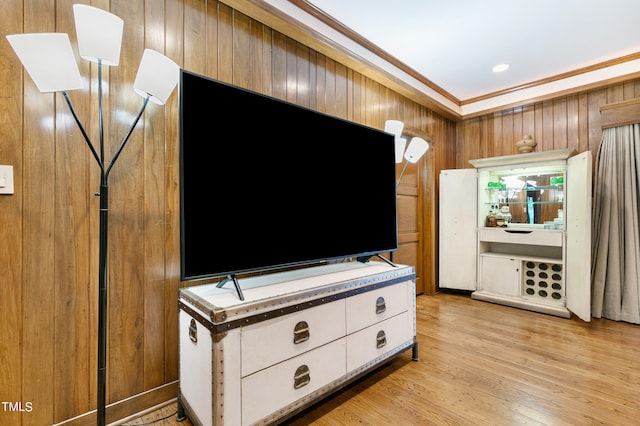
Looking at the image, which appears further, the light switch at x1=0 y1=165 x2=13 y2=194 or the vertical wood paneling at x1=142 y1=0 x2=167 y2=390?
the vertical wood paneling at x1=142 y1=0 x2=167 y2=390

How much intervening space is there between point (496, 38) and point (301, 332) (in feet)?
9.81

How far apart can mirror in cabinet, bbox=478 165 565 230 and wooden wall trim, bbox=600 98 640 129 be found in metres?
0.59

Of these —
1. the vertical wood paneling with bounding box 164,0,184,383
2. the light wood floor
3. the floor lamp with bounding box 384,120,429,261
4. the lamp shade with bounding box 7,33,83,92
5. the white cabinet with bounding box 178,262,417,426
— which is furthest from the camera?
the floor lamp with bounding box 384,120,429,261

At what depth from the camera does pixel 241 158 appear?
5.03 feet

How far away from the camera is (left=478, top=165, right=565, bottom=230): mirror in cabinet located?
11.4ft

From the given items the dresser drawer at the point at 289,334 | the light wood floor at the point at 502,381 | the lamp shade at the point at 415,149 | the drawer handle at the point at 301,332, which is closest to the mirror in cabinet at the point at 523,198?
the light wood floor at the point at 502,381

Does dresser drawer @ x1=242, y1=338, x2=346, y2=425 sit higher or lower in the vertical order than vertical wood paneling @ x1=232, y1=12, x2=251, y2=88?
lower

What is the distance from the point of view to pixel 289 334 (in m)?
1.47

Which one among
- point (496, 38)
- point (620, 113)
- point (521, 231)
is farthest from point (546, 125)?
point (496, 38)

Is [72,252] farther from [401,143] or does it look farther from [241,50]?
[401,143]

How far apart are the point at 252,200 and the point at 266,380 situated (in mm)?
871

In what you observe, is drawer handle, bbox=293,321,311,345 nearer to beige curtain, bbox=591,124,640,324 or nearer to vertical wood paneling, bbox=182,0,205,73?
vertical wood paneling, bbox=182,0,205,73

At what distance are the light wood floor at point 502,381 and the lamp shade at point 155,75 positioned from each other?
1.67 m

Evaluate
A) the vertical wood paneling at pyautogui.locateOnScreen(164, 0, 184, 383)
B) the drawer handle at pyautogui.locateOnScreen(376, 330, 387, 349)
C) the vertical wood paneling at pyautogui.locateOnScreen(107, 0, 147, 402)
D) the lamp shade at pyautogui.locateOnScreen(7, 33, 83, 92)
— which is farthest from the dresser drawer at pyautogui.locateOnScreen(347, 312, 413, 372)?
the lamp shade at pyautogui.locateOnScreen(7, 33, 83, 92)
